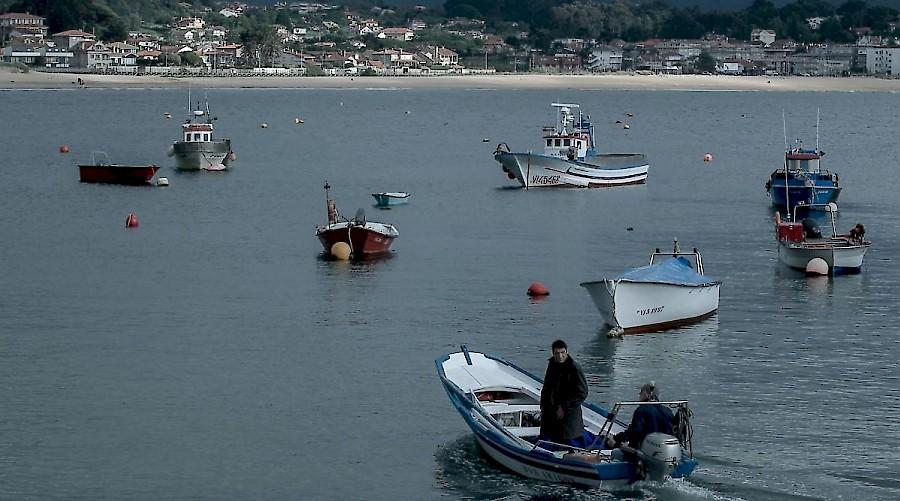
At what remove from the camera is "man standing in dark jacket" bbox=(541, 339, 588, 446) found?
21.8 metres

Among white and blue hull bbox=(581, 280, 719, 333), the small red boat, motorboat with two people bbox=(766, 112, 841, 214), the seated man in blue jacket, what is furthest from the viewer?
the small red boat

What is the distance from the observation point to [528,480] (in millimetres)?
22562

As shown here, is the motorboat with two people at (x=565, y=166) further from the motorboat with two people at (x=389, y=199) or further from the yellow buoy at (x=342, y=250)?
the yellow buoy at (x=342, y=250)

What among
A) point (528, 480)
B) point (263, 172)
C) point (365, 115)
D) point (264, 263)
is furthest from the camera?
point (365, 115)

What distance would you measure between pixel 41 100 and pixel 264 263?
505 ft

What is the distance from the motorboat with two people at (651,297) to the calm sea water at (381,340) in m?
0.40

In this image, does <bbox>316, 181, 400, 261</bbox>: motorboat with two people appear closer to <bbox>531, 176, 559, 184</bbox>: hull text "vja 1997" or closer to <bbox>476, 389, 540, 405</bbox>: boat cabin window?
<bbox>476, 389, 540, 405</bbox>: boat cabin window

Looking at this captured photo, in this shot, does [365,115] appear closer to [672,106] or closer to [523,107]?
[523,107]

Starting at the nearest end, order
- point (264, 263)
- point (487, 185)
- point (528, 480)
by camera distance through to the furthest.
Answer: point (528, 480) → point (264, 263) → point (487, 185)

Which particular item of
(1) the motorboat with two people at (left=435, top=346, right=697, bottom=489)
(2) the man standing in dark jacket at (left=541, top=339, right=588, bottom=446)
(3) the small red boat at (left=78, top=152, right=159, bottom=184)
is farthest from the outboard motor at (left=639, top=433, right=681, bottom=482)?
(3) the small red boat at (left=78, top=152, right=159, bottom=184)

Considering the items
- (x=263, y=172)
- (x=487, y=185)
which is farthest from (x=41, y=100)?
(x=487, y=185)

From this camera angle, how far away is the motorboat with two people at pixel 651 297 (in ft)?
108

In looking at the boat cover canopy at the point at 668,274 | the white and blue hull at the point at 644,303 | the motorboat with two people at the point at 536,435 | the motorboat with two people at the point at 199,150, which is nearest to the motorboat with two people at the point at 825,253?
the boat cover canopy at the point at 668,274

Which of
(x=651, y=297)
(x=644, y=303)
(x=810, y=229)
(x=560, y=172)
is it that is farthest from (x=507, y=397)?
(x=560, y=172)
